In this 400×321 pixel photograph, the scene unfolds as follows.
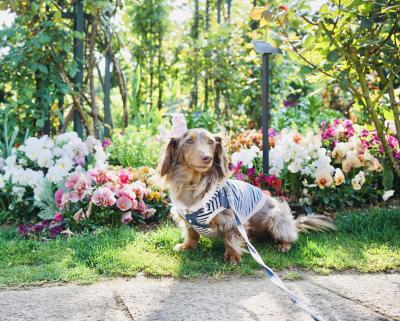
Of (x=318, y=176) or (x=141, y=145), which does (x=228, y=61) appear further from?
(x=318, y=176)

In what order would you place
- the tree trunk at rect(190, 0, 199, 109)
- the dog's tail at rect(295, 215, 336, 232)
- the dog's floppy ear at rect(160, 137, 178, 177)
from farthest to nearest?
the tree trunk at rect(190, 0, 199, 109), the dog's tail at rect(295, 215, 336, 232), the dog's floppy ear at rect(160, 137, 178, 177)

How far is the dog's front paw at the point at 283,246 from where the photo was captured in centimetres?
360

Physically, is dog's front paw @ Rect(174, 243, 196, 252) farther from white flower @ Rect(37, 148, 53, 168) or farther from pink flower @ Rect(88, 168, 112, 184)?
white flower @ Rect(37, 148, 53, 168)

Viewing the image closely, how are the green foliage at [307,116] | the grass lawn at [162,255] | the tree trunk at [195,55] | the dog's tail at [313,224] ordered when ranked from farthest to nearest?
1. the tree trunk at [195,55]
2. the green foliage at [307,116]
3. the dog's tail at [313,224]
4. the grass lawn at [162,255]

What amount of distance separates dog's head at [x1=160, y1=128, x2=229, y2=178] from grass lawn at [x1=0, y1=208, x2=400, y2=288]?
23.8 inches

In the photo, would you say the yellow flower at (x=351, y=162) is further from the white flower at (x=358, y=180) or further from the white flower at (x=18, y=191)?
the white flower at (x=18, y=191)

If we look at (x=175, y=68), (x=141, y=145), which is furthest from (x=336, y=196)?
(x=175, y=68)

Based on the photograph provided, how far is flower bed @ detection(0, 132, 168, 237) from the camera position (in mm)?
4246

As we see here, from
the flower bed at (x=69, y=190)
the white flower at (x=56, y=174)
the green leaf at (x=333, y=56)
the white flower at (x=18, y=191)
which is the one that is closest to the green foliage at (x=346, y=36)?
the green leaf at (x=333, y=56)

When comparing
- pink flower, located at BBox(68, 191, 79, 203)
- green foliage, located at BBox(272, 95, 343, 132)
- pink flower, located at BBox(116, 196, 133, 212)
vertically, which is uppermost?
green foliage, located at BBox(272, 95, 343, 132)

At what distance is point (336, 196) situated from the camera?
4.85 metres

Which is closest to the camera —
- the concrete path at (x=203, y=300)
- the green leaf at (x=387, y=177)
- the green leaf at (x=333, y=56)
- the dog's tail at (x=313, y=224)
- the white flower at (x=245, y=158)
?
the concrete path at (x=203, y=300)

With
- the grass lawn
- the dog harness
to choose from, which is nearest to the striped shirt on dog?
the dog harness

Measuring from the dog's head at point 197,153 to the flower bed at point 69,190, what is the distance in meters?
0.98
